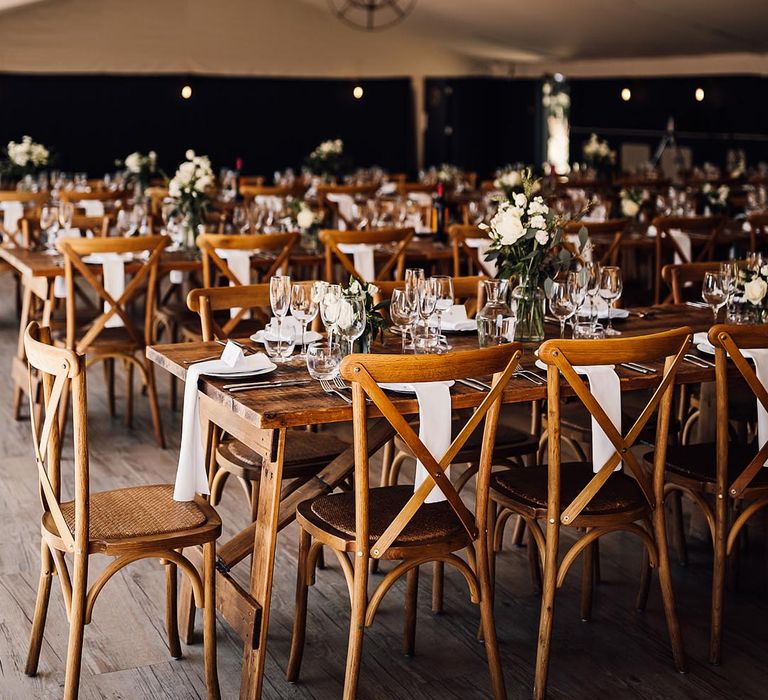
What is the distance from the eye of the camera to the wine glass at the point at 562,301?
3.88m

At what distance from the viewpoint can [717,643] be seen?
3369 mm

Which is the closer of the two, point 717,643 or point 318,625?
point 717,643

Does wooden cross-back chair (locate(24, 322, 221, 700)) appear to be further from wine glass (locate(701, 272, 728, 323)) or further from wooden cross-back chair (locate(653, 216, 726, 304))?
wooden cross-back chair (locate(653, 216, 726, 304))

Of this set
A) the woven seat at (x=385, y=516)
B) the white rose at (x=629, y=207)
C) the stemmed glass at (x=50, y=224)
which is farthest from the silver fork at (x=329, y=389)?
the white rose at (x=629, y=207)

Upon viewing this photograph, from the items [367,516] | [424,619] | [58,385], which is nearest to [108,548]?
[58,385]

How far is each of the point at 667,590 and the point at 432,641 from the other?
0.70m

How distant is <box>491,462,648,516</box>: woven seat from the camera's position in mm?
3221

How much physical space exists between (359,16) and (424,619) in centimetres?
1473

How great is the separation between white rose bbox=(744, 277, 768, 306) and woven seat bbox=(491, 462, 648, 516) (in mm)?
987

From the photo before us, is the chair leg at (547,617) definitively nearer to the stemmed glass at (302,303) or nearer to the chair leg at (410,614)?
the chair leg at (410,614)

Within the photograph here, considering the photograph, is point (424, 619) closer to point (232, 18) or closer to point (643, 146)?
point (643, 146)

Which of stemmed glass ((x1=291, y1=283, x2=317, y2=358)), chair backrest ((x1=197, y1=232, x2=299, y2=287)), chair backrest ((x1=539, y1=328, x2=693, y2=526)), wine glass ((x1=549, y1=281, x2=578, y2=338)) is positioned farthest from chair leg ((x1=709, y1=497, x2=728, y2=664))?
chair backrest ((x1=197, y1=232, x2=299, y2=287))

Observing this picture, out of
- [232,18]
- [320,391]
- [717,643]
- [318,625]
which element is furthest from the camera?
[232,18]

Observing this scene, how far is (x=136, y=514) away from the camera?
3.07 meters
